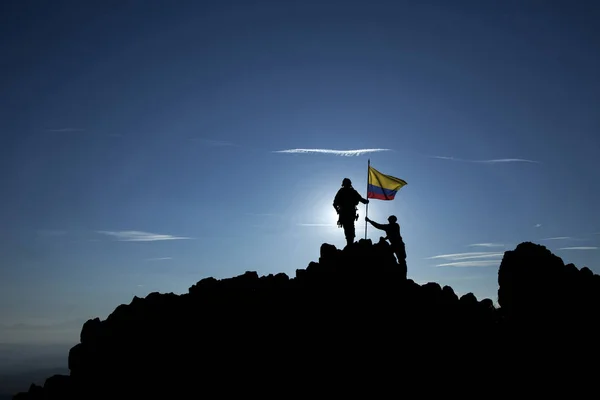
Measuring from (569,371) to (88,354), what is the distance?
31666mm

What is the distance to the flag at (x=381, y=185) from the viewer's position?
29.6m

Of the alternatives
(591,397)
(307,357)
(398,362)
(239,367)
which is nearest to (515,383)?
(591,397)

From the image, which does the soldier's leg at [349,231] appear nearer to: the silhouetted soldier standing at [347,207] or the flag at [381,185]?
the silhouetted soldier standing at [347,207]

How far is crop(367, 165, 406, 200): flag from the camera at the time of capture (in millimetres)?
29625

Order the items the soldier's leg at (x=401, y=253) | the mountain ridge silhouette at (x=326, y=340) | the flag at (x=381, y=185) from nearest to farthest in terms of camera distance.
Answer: the mountain ridge silhouette at (x=326, y=340), the soldier's leg at (x=401, y=253), the flag at (x=381, y=185)

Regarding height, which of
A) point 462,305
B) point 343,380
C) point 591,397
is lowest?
point 591,397

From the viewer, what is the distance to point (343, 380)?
21.6 metres

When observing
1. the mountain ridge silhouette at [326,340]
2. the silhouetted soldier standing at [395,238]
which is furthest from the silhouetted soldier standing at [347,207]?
the silhouetted soldier standing at [395,238]

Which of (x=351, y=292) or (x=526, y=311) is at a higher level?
(x=351, y=292)

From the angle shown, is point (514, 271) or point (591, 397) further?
point (514, 271)

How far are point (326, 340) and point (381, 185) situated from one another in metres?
12.2

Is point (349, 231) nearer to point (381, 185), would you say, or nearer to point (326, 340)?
point (381, 185)

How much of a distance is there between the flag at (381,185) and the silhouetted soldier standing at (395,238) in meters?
2.88

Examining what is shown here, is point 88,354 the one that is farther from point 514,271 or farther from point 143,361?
point 514,271
